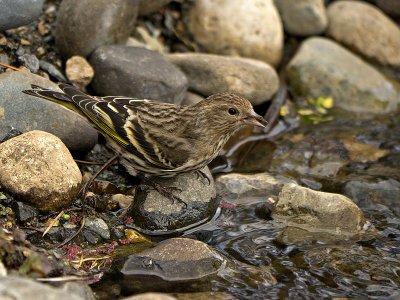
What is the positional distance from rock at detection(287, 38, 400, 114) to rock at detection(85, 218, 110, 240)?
12.3 ft

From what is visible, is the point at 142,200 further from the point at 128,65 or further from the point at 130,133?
the point at 128,65

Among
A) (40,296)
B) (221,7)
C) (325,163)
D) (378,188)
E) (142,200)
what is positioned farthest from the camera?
(221,7)

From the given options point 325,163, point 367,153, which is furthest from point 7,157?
point 367,153

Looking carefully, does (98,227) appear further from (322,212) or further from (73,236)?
(322,212)

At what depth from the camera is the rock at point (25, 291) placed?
11.6ft

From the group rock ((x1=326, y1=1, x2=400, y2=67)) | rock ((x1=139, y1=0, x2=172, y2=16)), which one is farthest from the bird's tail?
rock ((x1=326, y1=1, x2=400, y2=67))

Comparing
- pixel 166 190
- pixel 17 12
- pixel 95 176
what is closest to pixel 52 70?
pixel 17 12

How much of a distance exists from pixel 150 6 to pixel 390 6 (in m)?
3.90

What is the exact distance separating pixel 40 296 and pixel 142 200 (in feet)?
7.00

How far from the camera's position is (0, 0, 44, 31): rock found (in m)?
6.08

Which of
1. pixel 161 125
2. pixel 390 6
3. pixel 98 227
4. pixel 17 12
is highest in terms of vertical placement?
pixel 17 12

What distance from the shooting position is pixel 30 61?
659 cm

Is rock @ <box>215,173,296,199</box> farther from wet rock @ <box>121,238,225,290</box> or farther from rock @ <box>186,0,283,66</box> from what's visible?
rock @ <box>186,0,283,66</box>

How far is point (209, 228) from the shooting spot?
5805 mm
